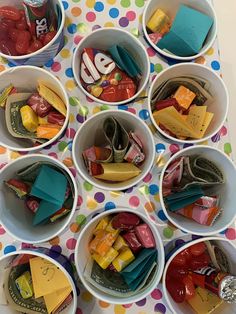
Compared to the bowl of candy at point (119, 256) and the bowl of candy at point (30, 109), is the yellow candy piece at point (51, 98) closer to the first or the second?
the bowl of candy at point (30, 109)

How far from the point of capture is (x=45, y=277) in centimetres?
75

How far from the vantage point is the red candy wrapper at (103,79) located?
80 cm

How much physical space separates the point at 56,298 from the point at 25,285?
2.5 inches

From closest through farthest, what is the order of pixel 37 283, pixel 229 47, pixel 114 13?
1. pixel 37 283
2. pixel 114 13
3. pixel 229 47

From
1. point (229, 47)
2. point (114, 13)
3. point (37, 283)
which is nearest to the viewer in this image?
point (37, 283)

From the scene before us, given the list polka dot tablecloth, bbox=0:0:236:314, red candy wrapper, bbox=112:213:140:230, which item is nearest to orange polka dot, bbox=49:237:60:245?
polka dot tablecloth, bbox=0:0:236:314

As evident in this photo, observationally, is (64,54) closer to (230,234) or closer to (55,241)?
(55,241)

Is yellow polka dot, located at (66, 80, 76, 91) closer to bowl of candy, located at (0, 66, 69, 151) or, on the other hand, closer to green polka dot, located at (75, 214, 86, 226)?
bowl of candy, located at (0, 66, 69, 151)

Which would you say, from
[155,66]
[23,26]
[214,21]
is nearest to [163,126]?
[155,66]

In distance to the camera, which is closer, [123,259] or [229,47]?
[123,259]

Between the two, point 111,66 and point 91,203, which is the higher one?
point 111,66

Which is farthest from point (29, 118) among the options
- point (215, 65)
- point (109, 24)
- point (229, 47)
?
point (229, 47)

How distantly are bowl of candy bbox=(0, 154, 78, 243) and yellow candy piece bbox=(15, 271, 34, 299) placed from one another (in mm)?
85

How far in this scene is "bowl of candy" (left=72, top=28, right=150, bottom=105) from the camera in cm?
79
